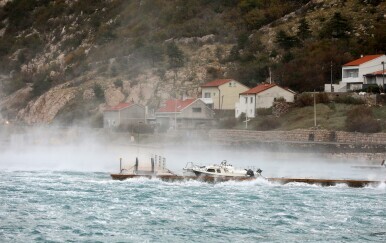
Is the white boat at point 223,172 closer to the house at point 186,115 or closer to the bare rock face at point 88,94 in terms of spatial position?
the house at point 186,115

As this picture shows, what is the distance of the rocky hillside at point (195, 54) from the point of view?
14488cm

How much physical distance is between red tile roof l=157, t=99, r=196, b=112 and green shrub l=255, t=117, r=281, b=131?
17.2 metres

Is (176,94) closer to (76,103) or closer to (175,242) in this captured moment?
(76,103)

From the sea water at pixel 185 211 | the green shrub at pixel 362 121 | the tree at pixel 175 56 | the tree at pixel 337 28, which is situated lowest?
the sea water at pixel 185 211

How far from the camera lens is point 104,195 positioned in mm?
65562

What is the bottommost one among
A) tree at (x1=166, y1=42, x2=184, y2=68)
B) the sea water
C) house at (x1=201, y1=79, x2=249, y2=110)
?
the sea water

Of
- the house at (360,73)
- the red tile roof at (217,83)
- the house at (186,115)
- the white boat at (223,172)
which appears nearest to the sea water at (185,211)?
the white boat at (223,172)

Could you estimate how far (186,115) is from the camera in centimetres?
13250

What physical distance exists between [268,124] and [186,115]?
18.6 metres

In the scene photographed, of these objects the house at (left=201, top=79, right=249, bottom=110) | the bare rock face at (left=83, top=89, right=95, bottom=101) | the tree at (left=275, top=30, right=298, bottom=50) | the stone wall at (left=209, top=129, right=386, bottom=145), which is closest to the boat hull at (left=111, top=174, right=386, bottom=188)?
the stone wall at (left=209, top=129, right=386, bottom=145)

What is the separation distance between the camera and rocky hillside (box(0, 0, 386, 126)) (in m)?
145

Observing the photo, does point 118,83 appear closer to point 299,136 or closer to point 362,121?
point 299,136

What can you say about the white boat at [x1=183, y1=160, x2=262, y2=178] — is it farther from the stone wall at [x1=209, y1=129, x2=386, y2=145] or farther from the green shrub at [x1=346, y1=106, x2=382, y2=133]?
the green shrub at [x1=346, y1=106, x2=382, y2=133]

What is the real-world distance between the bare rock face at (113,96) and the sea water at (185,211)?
7658cm
